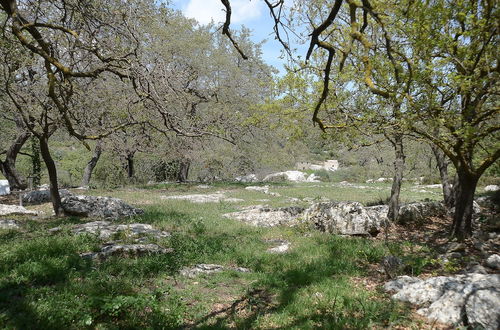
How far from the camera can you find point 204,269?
7.46 metres

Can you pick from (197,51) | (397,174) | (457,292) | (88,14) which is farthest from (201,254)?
(197,51)

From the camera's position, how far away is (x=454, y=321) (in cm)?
496

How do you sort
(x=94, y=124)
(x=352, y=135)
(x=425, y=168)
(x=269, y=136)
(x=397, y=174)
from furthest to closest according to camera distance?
(x=425, y=168) < (x=269, y=136) < (x=94, y=124) < (x=397, y=174) < (x=352, y=135)

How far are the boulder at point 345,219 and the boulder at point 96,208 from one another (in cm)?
719

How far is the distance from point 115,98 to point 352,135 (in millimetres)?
11412

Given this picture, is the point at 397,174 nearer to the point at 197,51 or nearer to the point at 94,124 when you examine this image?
the point at 94,124

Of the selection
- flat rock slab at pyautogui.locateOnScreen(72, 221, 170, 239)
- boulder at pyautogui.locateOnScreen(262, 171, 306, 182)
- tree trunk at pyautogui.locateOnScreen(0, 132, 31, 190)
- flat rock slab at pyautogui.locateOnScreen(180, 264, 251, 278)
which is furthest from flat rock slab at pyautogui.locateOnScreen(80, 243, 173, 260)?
boulder at pyautogui.locateOnScreen(262, 171, 306, 182)

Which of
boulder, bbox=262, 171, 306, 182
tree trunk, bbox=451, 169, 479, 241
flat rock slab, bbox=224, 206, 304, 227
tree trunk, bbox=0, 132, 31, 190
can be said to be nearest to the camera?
tree trunk, bbox=451, 169, 479, 241

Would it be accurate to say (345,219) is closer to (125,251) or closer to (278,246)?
(278,246)

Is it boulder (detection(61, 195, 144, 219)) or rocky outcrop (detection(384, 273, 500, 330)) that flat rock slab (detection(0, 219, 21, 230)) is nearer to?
boulder (detection(61, 195, 144, 219))

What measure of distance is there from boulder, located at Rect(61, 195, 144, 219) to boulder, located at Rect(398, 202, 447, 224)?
35.3ft

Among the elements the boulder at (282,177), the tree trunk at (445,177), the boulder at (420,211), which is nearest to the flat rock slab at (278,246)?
the boulder at (420,211)

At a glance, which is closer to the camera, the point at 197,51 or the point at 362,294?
the point at 362,294

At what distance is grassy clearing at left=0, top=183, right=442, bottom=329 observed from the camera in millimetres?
4863
